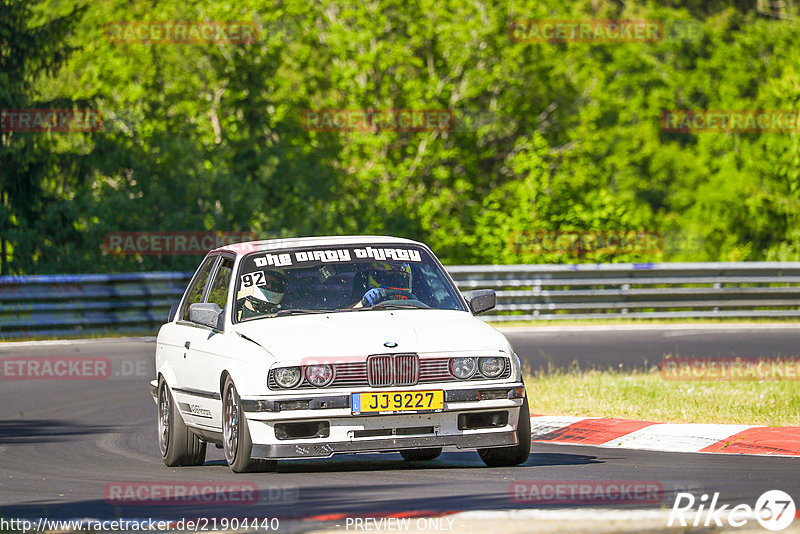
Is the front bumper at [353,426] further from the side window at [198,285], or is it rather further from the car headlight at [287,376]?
the side window at [198,285]

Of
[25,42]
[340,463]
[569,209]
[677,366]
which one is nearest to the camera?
[340,463]

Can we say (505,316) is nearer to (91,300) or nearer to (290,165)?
(91,300)

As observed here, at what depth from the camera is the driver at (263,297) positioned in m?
9.70

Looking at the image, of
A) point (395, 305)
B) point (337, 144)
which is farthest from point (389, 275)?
point (337, 144)

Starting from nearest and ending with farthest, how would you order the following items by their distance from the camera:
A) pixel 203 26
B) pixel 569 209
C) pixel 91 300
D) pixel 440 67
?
pixel 91 300, pixel 569 209, pixel 203 26, pixel 440 67

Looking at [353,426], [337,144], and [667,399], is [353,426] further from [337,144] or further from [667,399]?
[337,144]

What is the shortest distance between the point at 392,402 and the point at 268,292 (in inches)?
61.6

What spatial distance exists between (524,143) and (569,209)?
23.0ft

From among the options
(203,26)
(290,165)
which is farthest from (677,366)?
(203,26)

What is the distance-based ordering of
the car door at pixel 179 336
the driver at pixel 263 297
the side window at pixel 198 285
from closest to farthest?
the driver at pixel 263 297 → the car door at pixel 179 336 → the side window at pixel 198 285

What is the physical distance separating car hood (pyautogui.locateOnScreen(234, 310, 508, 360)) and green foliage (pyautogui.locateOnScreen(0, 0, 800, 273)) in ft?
67.0

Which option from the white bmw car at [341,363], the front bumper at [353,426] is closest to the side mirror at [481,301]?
the white bmw car at [341,363]

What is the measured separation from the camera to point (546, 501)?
730 cm

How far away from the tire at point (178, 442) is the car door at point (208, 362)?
178 mm
